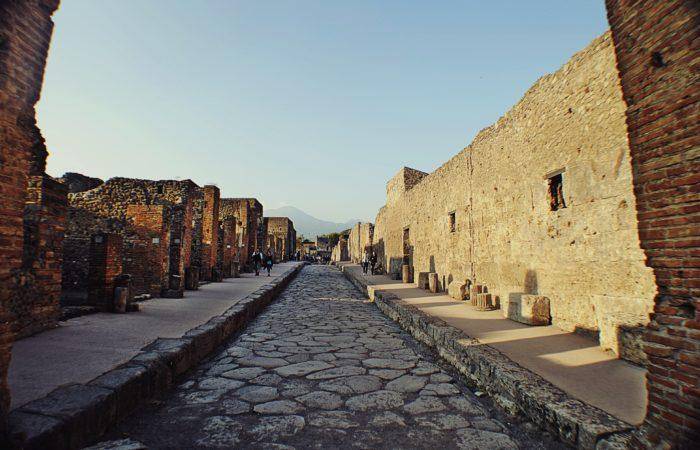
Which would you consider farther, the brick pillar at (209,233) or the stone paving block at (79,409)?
the brick pillar at (209,233)

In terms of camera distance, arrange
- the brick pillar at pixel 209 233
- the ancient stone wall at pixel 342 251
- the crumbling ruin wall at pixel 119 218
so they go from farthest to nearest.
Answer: the ancient stone wall at pixel 342 251 < the brick pillar at pixel 209 233 < the crumbling ruin wall at pixel 119 218

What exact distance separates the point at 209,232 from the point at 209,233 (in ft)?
0.14

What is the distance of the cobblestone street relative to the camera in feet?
8.18

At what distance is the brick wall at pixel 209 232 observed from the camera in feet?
45.5

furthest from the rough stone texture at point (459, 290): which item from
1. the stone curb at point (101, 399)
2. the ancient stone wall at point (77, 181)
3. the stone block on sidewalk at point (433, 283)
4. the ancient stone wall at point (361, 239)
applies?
the ancient stone wall at point (361, 239)

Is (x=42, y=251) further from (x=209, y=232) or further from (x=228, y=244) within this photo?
(x=228, y=244)

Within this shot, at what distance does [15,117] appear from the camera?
95.1 inches

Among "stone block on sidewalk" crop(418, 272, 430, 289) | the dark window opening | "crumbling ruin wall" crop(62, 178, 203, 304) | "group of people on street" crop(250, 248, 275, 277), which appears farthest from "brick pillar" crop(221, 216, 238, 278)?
the dark window opening

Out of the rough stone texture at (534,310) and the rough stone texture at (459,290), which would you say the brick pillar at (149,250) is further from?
the rough stone texture at (534,310)

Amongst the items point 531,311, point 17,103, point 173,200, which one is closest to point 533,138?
point 531,311

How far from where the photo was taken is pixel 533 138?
257 inches

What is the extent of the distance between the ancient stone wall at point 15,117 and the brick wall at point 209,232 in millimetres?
11870

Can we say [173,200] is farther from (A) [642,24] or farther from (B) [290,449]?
(A) [642,24]

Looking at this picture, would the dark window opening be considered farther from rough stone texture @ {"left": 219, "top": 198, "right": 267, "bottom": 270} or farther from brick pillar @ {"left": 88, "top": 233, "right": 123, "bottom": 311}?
rough stone texture @ {"left": 219, "top": 198, "right": 267, "bottom": 270}
